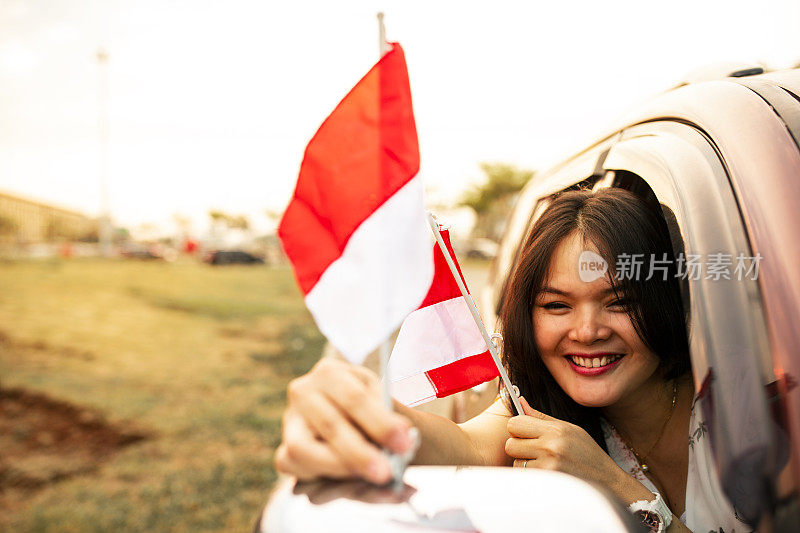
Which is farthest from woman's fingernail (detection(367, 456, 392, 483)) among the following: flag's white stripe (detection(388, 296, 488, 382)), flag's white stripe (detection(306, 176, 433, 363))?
flag's white stripe (detection(388, 296, 488, 382))

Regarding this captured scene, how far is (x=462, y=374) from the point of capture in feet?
5.66

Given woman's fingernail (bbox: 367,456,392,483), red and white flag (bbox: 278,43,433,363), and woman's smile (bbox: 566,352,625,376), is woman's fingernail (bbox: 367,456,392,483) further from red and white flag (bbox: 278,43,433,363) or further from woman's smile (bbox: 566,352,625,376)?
woman's smile (bbox: 566,352,625,376)

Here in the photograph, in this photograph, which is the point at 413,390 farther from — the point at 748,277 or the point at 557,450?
the point at 748,277

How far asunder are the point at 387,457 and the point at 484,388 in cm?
141

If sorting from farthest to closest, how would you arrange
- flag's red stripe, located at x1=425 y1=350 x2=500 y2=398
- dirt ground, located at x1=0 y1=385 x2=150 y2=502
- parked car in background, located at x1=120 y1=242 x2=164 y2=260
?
parked car in background, located at x1=120 y1=242 x2=164 y2=260 < dirt ground, located at x1=0 y1=385 x2=150 y2=502 < flag's red stripe, located at x1=425 y1=350 x2=500 y2=398

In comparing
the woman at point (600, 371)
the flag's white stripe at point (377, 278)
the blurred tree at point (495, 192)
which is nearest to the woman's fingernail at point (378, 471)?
the flag's white stripe at point (377, 278)

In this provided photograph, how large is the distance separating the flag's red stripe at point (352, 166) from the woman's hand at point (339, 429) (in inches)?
8.6

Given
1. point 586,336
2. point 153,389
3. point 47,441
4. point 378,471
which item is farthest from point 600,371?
point 153,389

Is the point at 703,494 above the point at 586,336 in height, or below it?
below

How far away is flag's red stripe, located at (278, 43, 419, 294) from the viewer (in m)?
1.19

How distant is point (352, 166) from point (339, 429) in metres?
0.51

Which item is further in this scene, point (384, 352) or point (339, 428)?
point (384, 352)

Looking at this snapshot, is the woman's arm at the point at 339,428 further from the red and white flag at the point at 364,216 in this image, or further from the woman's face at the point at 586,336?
Answer: the woman's face at the point at 586,336

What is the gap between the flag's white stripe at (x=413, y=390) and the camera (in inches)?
64.3
